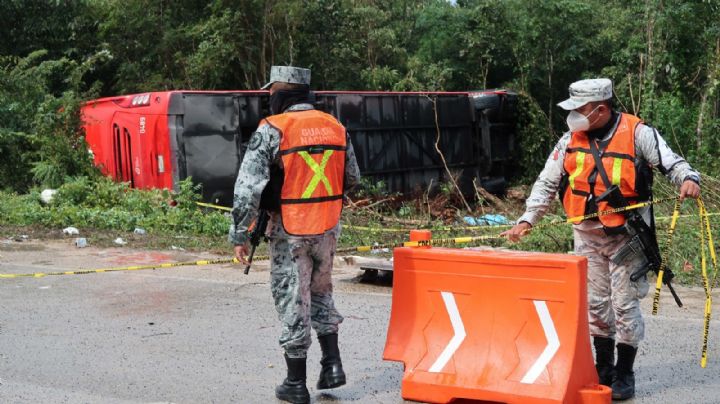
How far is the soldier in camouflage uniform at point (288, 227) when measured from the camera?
5.34m

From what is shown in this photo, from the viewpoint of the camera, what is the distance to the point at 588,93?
533cm

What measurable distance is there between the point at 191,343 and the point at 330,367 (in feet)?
5.88

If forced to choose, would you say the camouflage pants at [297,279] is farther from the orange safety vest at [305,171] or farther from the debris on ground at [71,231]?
the debris on ground at [71,231]

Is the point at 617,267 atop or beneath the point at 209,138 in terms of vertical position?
beneath

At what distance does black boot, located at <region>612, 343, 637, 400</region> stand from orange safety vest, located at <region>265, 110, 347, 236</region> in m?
1.87

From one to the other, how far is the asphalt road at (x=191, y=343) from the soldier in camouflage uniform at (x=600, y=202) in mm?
356

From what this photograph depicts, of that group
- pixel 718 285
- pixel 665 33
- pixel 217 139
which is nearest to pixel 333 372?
pixel 718 285

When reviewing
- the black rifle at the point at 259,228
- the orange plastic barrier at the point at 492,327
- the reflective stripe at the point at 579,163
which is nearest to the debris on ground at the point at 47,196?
the black rifle at the point at 259,228

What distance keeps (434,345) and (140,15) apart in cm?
1815

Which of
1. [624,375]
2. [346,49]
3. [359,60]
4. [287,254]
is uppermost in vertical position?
[346,49]

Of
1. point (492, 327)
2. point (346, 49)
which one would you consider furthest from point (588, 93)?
point (346, 49)

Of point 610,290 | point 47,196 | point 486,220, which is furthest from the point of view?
point 47,196

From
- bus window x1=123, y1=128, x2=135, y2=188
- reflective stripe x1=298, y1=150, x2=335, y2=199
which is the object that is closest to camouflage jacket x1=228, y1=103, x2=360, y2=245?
reflective stripe x1=298, y1=150, x2=335, y2=199

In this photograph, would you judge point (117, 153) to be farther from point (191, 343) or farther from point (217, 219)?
point (191, 343)
